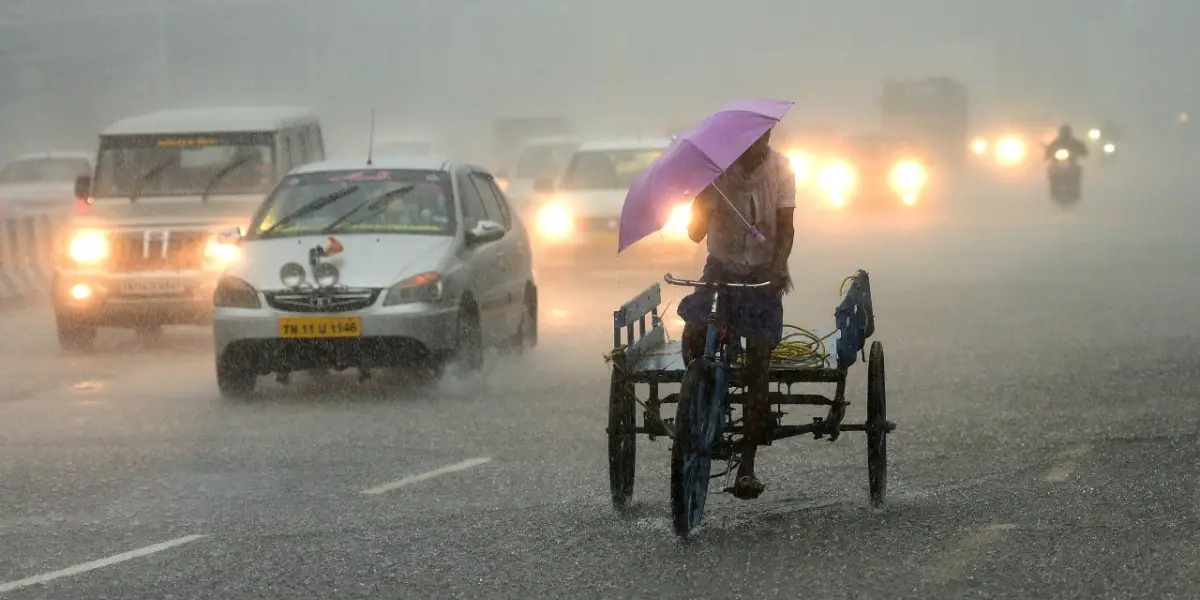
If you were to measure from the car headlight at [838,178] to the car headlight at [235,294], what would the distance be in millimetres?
29890

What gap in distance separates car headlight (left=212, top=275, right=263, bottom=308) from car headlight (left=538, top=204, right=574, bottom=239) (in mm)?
10506

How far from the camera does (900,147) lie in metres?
41.8

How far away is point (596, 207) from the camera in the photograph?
23750 millimetres

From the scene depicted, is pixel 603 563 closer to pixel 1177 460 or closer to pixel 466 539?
pixel 466 539

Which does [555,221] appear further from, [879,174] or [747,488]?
[879,174]

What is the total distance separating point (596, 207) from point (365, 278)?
10763 millimetres

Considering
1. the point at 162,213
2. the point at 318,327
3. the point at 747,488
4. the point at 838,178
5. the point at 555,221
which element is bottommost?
the point at 747,488

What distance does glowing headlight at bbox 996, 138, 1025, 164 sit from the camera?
6369cm

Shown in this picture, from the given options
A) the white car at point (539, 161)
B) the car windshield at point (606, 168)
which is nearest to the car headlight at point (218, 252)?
the car windshield at point (606, 168)

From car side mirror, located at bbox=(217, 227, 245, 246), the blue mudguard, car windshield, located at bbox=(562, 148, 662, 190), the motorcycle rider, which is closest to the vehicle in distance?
the motorcycle rider

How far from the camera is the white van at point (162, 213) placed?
53.2ft

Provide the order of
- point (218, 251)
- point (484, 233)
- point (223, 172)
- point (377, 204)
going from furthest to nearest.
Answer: point (223, 172)
point (218, 251)
point (377, 204)
point (484, 233)

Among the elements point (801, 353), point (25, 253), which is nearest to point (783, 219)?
point (801, 353)

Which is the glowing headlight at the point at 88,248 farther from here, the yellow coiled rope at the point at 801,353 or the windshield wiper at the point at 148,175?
the yellow coiled rope at the point at 801,353
